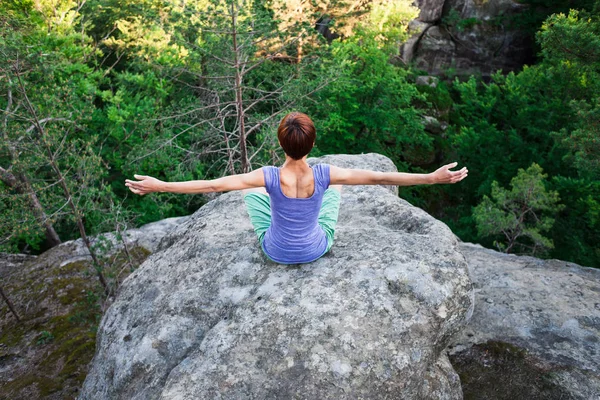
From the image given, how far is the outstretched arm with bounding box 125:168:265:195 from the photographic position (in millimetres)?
3779

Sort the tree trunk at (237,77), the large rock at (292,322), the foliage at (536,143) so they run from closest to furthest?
1. the large rock at (292,322)
2. the tree trunk at (237,77)
3. the foliage at (536,143)

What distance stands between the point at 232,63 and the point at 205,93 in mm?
3758

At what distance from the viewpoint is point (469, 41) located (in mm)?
27203

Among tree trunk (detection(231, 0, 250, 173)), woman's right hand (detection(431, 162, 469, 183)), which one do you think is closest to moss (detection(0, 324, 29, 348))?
tree trunk (detection(231, 0, 250, 173))

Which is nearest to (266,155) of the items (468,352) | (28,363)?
(28,363)

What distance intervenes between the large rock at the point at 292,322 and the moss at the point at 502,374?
696 millimetres

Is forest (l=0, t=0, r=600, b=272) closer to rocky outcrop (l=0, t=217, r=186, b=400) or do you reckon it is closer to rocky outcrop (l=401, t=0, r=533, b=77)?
rocky outcrop (l=0, t=217, r=186, b=400)

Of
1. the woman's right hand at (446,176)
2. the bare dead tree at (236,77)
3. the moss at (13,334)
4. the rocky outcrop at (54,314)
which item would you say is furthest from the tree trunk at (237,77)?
the woman's right hand at (446,176)

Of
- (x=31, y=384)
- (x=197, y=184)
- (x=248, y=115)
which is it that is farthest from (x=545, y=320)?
(x=248, y=115)

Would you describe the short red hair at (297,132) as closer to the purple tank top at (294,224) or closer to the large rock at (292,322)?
the purple tank top at (294,224)

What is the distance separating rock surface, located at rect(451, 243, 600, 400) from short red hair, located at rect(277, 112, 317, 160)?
293 centimetres

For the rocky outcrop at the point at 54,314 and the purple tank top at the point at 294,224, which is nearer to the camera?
the purple tank top at the point at 294,224

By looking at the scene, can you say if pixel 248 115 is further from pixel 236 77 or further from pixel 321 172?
pixel 321 172

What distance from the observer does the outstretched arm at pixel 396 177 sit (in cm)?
377
